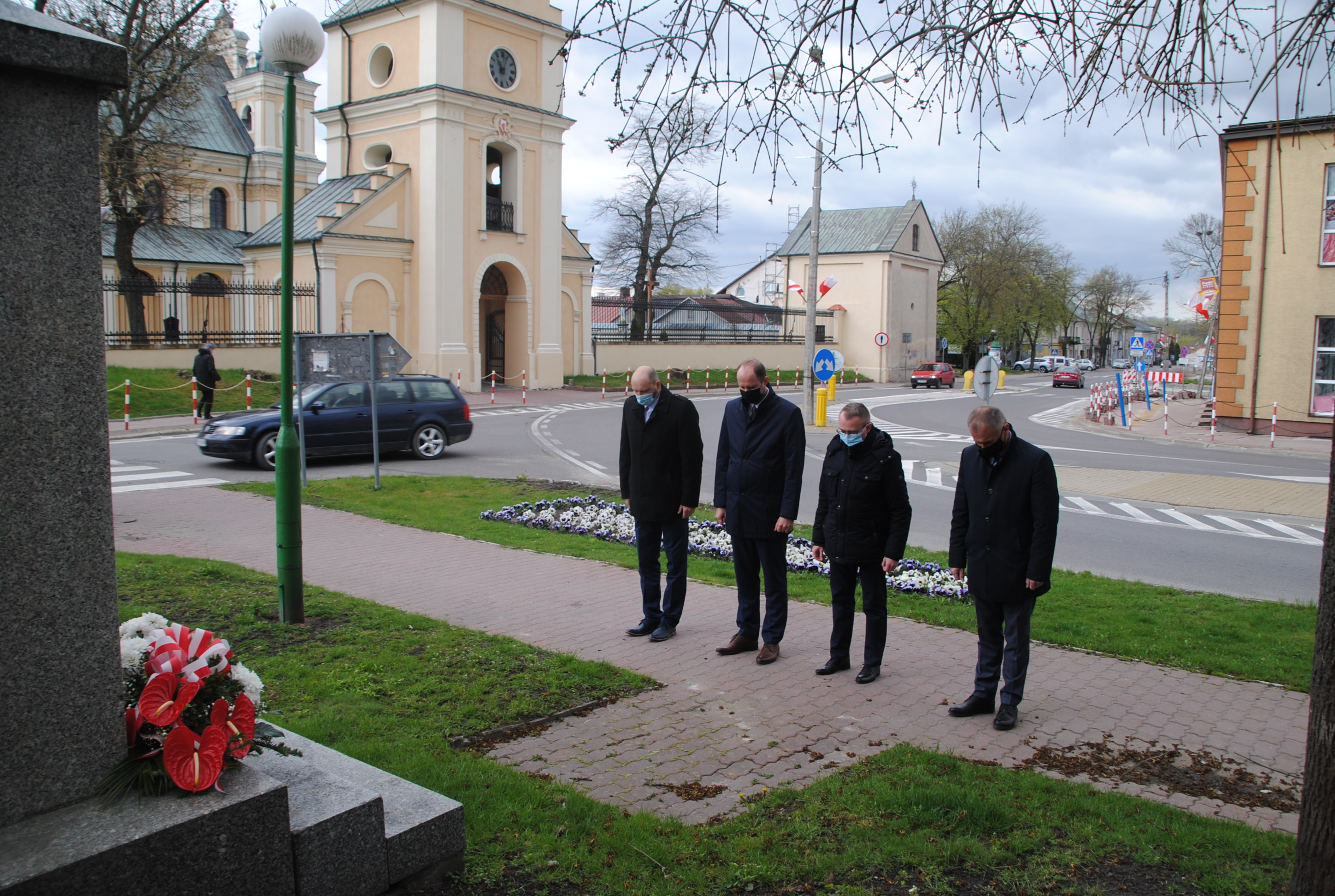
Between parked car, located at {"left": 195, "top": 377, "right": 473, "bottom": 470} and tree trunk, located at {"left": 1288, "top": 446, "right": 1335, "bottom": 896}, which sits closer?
tree trunk, located at {"left": 1288, "top": 446, "right": 1335, "bottom": 896}

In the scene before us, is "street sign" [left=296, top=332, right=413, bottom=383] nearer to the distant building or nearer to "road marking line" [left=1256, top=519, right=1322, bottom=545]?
"road marking line" [left=1256, top=519, right=1322, bottom=545]

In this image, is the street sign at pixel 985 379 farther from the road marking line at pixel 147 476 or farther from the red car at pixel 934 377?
the red car at pixel 934 377

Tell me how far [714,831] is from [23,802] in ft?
7.71

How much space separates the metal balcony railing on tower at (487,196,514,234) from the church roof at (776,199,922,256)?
90.3ft

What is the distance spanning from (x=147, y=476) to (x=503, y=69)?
24.3 meters

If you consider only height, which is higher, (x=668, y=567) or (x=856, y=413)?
(x=856, y=413)

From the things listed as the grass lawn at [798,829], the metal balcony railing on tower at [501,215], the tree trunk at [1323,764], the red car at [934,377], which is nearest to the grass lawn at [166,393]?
the metal balcony railing on tower at [501,215]

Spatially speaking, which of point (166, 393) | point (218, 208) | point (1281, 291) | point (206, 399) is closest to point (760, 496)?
point (206, 399)

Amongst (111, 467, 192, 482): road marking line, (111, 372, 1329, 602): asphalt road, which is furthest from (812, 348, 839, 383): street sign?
(111, 467, 192, 482): road marking line

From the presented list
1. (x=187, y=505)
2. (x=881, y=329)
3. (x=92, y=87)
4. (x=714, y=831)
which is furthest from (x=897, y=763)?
(x=881, y=329)

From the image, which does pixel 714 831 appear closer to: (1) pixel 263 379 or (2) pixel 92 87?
(2) pixel 92 87

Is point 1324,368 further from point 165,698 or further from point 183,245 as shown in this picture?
point 183,245

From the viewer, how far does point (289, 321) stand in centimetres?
695

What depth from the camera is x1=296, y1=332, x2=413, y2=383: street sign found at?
14.1 metres
